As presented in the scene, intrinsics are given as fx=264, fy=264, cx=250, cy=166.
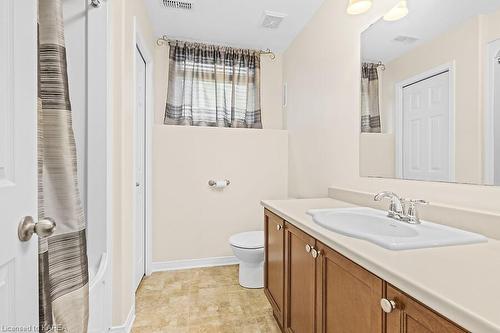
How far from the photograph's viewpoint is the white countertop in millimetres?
495

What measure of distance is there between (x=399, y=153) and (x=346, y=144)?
1.46 ft

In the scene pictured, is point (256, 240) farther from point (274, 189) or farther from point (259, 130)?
point (259, 130)

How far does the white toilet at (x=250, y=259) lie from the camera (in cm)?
217

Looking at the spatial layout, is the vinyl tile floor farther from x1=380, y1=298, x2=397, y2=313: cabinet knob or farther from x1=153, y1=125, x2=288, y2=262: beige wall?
x1=380, y1=298, x2=397, y2=313: cabinet knob

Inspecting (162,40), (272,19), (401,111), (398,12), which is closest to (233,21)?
(272,19)

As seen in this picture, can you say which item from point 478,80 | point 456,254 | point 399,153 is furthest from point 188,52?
point 456,254

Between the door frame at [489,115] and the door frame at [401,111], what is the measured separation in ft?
0.41

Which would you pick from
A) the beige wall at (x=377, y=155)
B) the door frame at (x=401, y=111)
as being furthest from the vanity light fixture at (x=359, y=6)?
the beige wall at (x=377, y=155)

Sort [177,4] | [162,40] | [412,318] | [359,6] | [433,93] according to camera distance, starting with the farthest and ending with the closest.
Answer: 1. [162,40]
2. [177,4]
3. [359,6]
4. [433,93]
5. [412,318]

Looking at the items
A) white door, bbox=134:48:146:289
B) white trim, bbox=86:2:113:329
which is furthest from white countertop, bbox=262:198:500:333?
white door, bbox=134:48:146:289

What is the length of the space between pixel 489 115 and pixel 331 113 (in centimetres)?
109

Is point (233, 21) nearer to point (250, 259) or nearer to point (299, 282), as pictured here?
point (250, 259)

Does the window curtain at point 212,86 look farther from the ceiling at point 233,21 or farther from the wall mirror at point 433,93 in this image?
the wall mirror at point 433,93

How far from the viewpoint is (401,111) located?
148 centimetres
